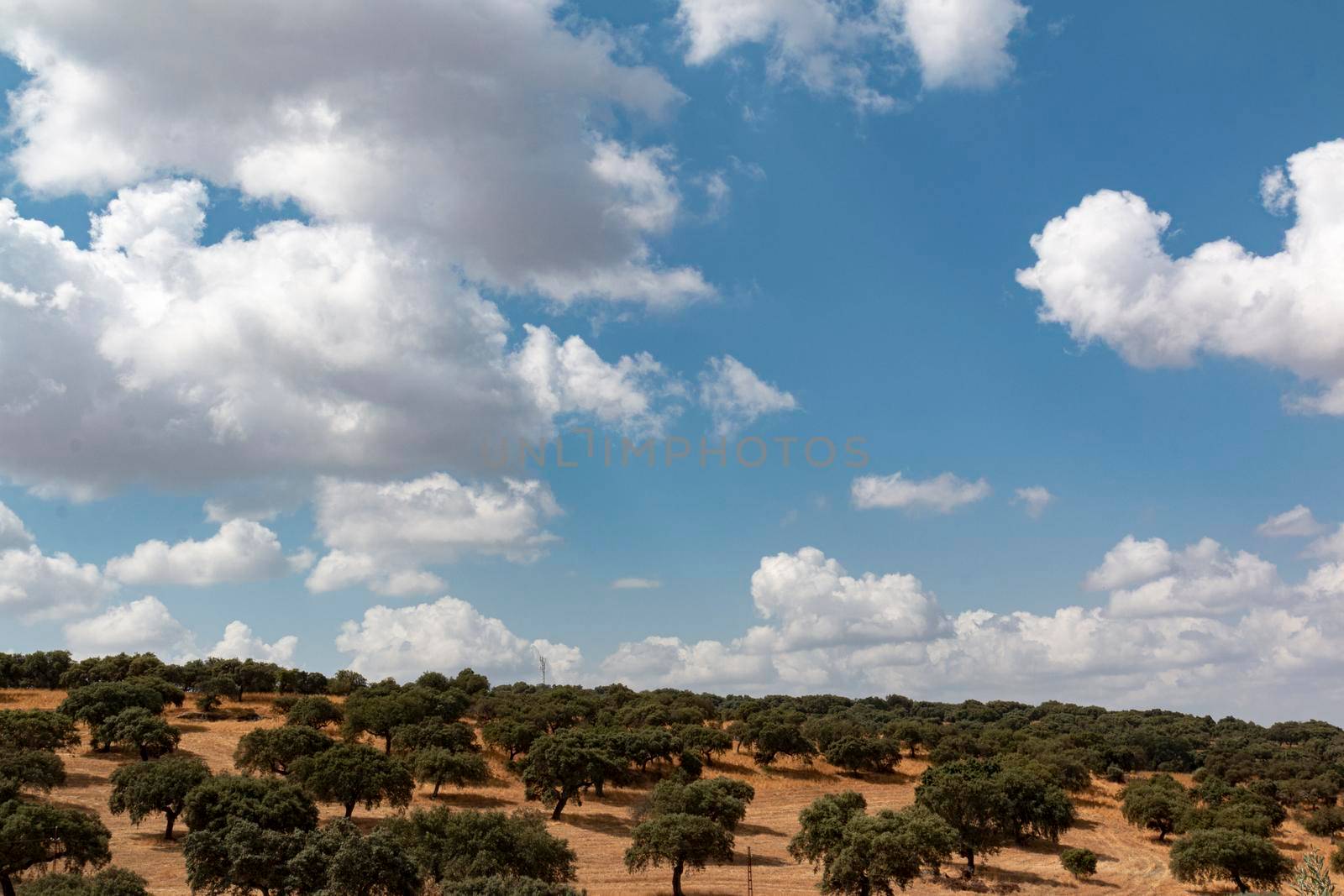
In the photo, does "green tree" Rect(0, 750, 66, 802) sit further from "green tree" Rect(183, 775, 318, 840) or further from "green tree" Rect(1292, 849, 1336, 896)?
"green tree" Rect(1292, 849, 1336, 896)

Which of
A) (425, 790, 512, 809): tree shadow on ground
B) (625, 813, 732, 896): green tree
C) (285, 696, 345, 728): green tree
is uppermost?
(285, 696, 345, 728): green tree

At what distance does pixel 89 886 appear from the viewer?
41.4m

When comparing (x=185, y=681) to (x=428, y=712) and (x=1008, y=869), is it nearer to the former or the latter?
(x=428, y=712)

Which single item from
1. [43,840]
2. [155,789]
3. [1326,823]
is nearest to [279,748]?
[155,789]

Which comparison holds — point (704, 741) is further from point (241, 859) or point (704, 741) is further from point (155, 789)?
point (241, 859)

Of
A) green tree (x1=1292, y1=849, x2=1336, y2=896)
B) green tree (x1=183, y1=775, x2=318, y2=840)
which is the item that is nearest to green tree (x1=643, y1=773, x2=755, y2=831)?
green tree (x1=183, y1=775, x2=318, y2=840)

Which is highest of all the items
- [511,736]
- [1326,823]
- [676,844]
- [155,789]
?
[511,736]

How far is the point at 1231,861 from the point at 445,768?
221 feet

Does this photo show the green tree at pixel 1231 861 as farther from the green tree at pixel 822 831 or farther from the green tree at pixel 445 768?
the green tree at pixel 445 768

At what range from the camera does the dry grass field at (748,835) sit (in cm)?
6444

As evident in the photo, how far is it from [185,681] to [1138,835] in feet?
433

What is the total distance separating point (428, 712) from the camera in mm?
113688

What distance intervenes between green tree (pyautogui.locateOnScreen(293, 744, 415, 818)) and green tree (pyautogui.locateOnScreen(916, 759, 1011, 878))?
46507 millimetres

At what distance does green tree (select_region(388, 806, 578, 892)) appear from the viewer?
51062 millimetres
